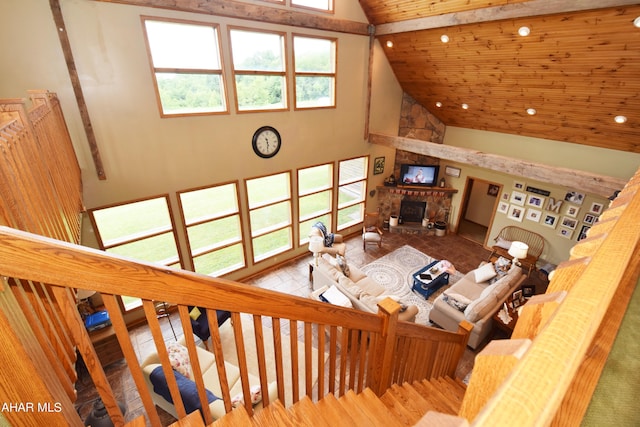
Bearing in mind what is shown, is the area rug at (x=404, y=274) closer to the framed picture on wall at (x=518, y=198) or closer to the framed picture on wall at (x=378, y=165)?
the framed picture on wall at (x=378, y=165)

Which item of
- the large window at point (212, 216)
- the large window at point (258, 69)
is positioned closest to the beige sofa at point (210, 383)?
the large window at point (212, 216)

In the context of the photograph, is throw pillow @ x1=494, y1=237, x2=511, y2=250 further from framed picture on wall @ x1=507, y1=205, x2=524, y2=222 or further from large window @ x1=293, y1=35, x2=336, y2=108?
large window @ x1=293, y1=35, x2=336, y2=108

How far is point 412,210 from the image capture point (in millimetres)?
8805

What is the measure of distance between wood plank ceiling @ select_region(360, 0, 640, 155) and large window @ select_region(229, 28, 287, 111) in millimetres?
2312

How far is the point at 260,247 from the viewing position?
7.80 meters

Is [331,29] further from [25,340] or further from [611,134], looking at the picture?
[25,340]

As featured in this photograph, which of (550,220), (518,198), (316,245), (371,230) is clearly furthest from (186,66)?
(550,220)

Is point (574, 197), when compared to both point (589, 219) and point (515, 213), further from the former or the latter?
point (515, 213)

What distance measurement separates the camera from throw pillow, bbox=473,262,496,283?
19.7ft

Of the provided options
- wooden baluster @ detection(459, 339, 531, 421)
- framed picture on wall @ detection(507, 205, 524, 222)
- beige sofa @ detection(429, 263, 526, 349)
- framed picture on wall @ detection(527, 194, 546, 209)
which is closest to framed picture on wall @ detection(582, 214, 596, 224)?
framed picture on wall @ detection(527, 194, 546, 209)

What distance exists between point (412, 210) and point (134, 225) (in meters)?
7.05

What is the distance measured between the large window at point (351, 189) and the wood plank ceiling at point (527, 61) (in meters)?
2.46

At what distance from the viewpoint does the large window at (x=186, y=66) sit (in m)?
4.42

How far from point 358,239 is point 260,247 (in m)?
2.72
